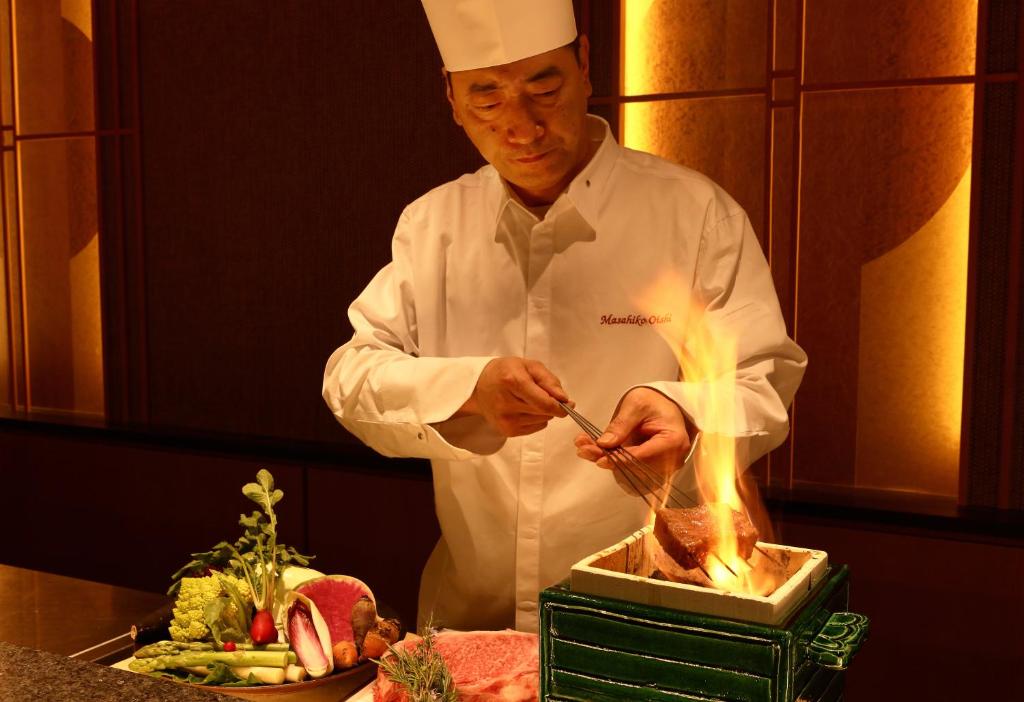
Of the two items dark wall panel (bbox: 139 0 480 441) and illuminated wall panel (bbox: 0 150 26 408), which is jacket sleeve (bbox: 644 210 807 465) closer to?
→ dark wall panel (bbox: 139 0 480 441)

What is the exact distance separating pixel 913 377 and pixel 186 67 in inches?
120

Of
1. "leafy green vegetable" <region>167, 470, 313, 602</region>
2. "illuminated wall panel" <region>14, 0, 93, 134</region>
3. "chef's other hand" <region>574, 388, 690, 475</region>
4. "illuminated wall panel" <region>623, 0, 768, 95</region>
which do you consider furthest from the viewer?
"illuminated wall panel" <region>14, 0, 93, 134</region>

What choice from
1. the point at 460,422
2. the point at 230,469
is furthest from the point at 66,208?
the point at 460,422

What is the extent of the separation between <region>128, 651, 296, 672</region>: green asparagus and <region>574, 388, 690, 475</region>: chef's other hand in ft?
1.63

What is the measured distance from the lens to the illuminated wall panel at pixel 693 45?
3258 mm

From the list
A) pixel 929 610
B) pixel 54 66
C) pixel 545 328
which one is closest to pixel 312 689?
pixel 545 328

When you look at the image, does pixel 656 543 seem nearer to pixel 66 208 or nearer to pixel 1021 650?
pixel 1021 650

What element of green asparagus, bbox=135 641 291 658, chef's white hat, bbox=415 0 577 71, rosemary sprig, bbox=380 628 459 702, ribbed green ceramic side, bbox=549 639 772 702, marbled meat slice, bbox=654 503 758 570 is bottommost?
green asparagus, bbox=135 641 291 658

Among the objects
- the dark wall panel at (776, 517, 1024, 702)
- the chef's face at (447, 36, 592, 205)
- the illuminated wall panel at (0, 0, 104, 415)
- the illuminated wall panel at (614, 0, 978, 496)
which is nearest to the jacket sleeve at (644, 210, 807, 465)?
the chef's face at (447, 36, 592, 205)

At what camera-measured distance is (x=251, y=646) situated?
58.8 inches

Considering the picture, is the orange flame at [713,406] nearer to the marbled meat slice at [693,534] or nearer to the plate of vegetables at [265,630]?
the marbled meat slice at [693,534]

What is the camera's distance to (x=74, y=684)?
0.77 metres

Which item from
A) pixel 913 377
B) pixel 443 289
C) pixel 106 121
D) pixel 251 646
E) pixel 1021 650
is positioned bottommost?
pixel 1021 650

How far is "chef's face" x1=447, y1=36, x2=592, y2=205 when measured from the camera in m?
1.80
